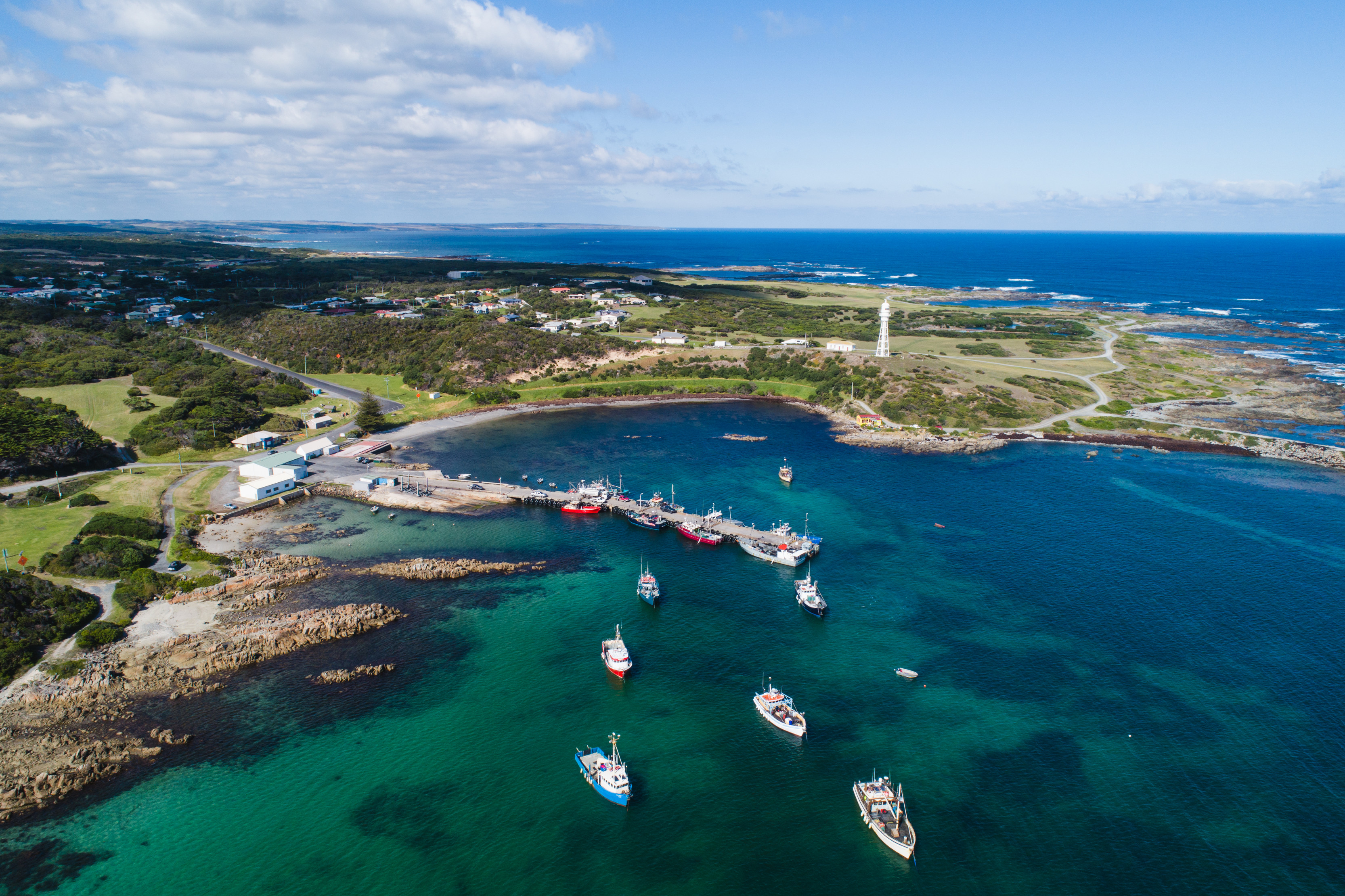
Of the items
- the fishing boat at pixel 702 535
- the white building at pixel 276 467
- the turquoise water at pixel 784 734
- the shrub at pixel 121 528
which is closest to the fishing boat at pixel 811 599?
the turquoise water at pixel 784 734

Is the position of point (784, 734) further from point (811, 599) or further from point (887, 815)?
point (811, 599)

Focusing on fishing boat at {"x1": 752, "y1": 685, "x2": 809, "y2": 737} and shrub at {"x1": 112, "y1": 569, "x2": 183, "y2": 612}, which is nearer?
fishing boat at {"x1": 752, "y1": 685, "x2": 809, "y2": 737}

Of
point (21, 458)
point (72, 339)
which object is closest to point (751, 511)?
point (21, 458)

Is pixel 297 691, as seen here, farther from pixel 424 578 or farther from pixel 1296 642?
pixel 1296 642

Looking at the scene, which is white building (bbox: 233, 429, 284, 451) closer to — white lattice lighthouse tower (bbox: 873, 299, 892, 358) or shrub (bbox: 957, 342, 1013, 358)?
white lattice lighthouse tower (bbox: 873, 299, 892, 358)

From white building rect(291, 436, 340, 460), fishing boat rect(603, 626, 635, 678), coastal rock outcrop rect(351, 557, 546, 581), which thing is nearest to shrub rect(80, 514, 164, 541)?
coastal rock outcrop rect(351, 557, 546, 581)

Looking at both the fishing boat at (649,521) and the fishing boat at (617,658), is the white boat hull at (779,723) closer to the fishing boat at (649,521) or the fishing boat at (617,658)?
the fishing boat at (617,658)
